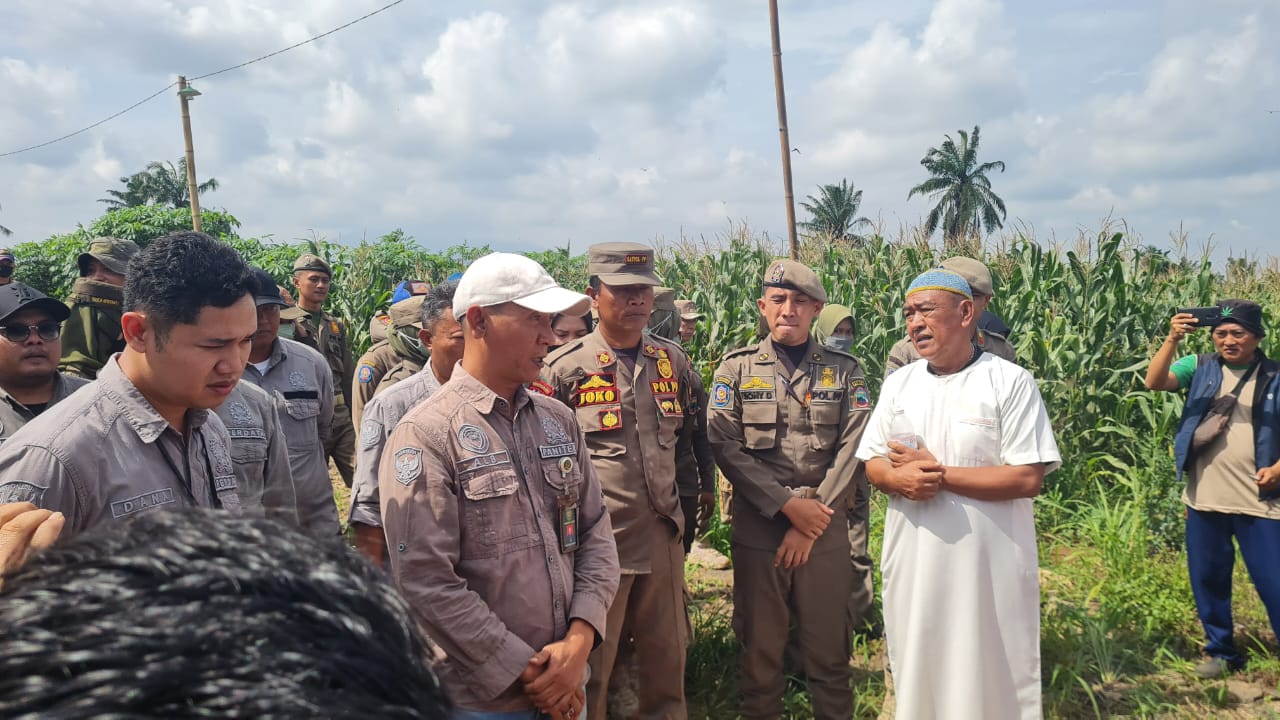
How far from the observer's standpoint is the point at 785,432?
3.79 meters

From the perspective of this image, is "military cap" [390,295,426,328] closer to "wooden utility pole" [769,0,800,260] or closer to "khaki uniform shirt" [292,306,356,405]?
"khaki uniform shirt" [292,306,356,405]

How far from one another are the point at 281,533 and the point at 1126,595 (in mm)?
5131

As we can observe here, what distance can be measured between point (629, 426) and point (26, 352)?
2.16 metres

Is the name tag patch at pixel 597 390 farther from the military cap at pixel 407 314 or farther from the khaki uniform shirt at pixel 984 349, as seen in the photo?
the khaki uniform shirt at pixel 984 349

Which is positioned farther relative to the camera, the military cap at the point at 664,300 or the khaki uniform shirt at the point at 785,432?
the military cap at the point at 664,300

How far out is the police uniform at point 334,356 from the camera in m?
4.94

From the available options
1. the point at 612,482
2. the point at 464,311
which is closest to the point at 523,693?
the point at 464,311

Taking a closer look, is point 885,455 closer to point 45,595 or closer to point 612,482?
point 612,482

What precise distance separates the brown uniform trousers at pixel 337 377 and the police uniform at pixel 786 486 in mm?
2274

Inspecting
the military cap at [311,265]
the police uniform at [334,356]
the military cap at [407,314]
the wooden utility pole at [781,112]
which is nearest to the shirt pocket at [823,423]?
the military cap at [407,314]

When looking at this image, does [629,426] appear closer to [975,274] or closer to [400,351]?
[400,351]

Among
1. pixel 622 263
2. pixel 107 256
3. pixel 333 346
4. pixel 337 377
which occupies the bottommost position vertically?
pixel 337 377

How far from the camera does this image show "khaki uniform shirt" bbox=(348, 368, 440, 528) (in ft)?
9.30

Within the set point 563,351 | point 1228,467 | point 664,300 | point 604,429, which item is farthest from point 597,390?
point 1228,467
